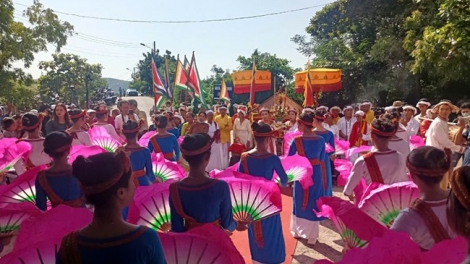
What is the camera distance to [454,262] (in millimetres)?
1835

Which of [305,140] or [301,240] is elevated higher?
[305,140]

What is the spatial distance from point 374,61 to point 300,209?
17184 millimetres

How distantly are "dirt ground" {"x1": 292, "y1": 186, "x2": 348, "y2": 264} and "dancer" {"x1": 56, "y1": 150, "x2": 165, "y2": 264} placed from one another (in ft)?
12.0

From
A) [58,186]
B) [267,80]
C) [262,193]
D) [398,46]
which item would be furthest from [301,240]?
[267,80]

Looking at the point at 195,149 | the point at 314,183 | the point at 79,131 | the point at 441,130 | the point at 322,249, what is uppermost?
the point at 195,149

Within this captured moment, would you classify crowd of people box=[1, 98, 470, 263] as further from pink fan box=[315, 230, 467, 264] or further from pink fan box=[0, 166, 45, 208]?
pink fan box=[0, 166, 45, 208]

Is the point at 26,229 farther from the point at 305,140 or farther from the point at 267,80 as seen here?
the point at 267,80

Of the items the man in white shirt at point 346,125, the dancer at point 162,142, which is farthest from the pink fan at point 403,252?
the man in white shirt at point 346,125

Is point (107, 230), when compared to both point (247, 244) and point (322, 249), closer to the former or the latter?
point (247, 244)

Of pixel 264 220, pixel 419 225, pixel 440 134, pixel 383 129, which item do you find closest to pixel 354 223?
pixel 419 225

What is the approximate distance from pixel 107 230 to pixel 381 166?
2571 mm

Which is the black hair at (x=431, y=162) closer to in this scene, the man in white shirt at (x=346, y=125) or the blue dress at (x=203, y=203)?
the blue dress at (x=203, y=203)

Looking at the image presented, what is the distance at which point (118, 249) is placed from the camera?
174 cm

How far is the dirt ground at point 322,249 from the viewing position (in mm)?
5215
